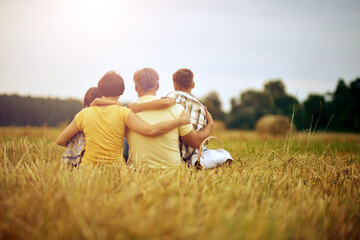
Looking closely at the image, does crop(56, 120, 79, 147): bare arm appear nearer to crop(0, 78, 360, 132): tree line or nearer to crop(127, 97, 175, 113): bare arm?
crop(127, 97, 175, 113): bare arm

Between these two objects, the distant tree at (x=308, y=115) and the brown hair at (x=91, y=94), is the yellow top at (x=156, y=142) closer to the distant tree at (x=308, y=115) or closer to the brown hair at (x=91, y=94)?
the brown hair at (x=91, y=94)

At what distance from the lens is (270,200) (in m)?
2.13

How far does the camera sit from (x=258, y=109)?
34.5 metres

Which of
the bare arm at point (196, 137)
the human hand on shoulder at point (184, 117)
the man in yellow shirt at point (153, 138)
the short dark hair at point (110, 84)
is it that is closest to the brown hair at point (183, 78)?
the man in yellow shirt at point (153, 138)

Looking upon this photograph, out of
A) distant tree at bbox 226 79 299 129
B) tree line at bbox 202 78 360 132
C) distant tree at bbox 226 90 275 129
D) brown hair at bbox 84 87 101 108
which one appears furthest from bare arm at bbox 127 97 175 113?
distant tree at bbox 226 90 275 129

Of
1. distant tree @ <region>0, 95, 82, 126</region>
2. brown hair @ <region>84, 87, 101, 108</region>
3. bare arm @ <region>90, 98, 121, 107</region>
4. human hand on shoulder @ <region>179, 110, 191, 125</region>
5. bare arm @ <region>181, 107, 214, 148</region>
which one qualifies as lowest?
distant tree @ <region>0, 95, 82, 126</region>

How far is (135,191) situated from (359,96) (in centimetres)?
2715

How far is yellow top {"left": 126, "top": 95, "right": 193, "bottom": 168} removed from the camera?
10.8 feet

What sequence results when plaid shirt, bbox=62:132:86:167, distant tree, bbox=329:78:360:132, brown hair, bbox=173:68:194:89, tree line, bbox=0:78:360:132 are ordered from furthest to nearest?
distant tree, bbox=329:78:360:132 < tree line, bbox=0:78:360:132 < brown hair, bbox=173:68:194:89 < plaid shirt, bbox=62:132:86:167

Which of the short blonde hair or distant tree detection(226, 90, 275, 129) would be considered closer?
the short blonde hair

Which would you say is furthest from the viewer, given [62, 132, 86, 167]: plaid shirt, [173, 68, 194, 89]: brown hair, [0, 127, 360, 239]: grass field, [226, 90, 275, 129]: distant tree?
[226, 90, 275, 129]: distant tree

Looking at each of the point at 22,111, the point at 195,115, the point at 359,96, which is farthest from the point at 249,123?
the point at 195,115

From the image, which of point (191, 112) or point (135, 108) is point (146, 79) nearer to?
point (135, 108)

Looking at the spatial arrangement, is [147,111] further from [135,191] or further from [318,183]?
[318,183]
